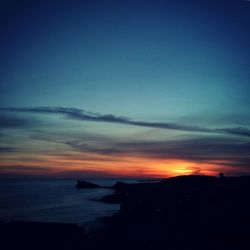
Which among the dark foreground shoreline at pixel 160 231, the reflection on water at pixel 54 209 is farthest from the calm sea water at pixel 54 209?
the dark foreground shoreline at pixel 160 231

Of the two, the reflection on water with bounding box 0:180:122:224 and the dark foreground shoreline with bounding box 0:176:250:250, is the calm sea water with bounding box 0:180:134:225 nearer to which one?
the reflection on water with bounding box 0:180:122:224

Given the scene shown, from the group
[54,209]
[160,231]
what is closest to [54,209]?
[54,209]

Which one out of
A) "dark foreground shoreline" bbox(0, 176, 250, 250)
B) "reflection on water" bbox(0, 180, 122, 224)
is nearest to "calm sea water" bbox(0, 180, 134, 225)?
"reflection on water" bbox(0, 180, 122, 224)

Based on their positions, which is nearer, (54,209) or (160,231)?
(160,231)

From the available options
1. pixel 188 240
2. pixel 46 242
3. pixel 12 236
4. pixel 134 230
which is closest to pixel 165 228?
pixel 134 230

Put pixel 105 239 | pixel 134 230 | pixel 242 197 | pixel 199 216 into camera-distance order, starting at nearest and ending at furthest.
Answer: pixel 105 239
pixel 134 230
pixel 199 216
pixel 242 197

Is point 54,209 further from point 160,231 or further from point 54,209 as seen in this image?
point 160,231

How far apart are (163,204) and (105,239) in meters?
12.7

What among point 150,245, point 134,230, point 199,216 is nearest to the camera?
point 150,245

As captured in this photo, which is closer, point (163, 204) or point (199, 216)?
point (199, 216)

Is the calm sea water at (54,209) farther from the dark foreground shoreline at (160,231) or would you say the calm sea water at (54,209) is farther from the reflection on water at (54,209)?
the dark foreground shoreline at (160,231)

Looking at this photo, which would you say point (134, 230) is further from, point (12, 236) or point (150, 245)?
point (12, 236)

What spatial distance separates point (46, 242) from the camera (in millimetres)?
18422

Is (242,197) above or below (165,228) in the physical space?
above
